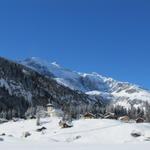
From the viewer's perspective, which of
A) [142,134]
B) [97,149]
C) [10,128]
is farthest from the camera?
[10,128]

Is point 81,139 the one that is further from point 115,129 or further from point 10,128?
point 10,128

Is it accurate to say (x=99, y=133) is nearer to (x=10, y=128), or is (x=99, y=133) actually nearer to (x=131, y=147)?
(x=10, y=128)

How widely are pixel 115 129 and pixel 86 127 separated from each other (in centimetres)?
1835

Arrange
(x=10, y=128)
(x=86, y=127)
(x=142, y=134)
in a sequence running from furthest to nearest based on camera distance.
→ (x=10, y=128) < (x=86, y=127) < (x=142, y=134)

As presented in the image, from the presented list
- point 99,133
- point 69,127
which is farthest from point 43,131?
point 99,133

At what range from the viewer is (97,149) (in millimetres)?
25578

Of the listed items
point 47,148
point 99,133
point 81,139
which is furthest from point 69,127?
point 47,148

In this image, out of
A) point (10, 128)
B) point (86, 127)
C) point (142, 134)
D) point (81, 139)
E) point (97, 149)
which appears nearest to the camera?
point (97, 149)

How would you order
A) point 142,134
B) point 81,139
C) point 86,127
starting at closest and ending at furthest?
point 81,139
point 142,134
point 86,127

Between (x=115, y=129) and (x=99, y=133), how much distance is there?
4048 millimetres

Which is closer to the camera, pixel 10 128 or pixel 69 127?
pixel 69 127

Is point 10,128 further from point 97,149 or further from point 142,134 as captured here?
point 97,149

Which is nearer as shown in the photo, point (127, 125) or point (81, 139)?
point (81, 139)

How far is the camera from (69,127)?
123m
